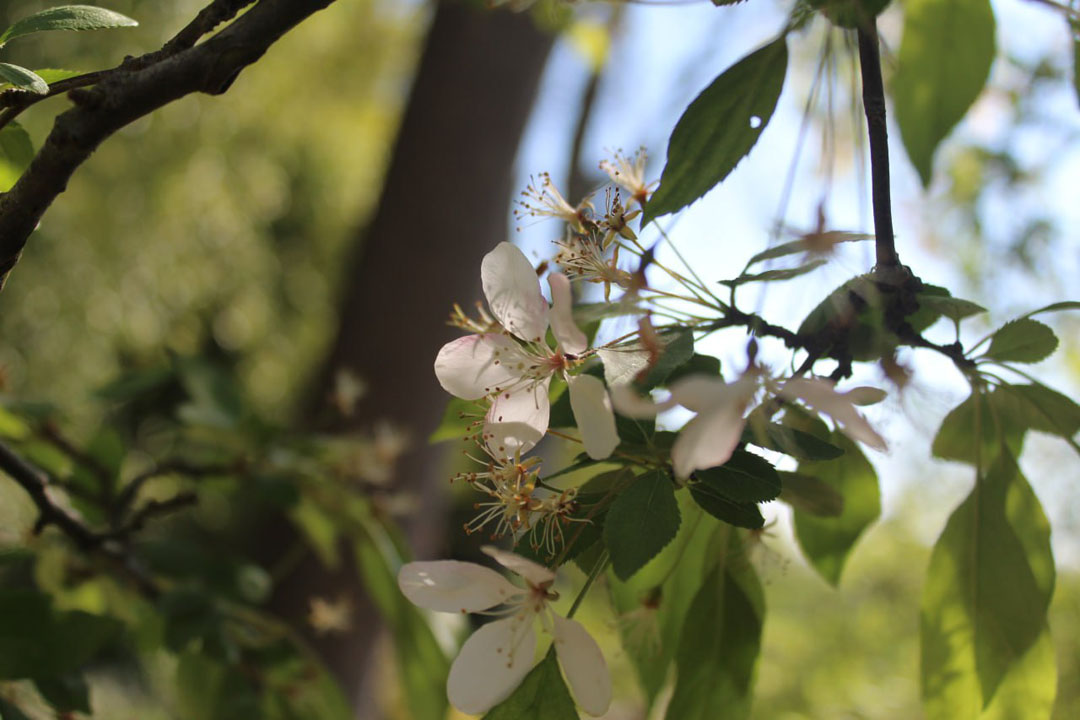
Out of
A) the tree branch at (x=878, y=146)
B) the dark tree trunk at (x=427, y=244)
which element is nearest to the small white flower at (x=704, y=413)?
the tree branch at (x=878, y=146)

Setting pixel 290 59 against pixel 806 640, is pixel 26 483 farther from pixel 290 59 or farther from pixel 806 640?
pixel 290 59

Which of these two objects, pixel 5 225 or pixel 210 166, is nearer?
pixel 5 225

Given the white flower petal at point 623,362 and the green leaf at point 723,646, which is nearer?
the white flower petal at point 623,362

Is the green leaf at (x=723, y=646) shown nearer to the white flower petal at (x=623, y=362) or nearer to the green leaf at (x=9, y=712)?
the white flower petal at (x=623, y=362)

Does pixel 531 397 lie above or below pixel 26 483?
above

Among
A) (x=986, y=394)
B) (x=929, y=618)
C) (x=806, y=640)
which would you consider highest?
(x=986, y=394)

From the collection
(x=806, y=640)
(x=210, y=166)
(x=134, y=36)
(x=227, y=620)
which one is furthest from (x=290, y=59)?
(x=227, y=620)

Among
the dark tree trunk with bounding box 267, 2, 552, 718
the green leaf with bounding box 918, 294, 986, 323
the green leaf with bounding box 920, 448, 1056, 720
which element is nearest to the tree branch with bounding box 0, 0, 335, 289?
the green leaf with bounding box 918, 294, 986, 323

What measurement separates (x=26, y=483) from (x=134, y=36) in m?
1.73

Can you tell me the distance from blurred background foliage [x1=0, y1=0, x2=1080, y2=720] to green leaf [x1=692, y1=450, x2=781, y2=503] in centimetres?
16

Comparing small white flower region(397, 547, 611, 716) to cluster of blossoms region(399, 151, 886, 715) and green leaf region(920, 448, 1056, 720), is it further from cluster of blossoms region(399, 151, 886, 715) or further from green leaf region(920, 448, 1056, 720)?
green leaf region(920, 448, 1056, 720)

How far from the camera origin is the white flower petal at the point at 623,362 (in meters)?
0.28

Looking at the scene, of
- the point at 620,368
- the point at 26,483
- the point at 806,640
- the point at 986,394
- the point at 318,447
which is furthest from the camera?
the point at 806,640

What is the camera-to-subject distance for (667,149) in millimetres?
340
